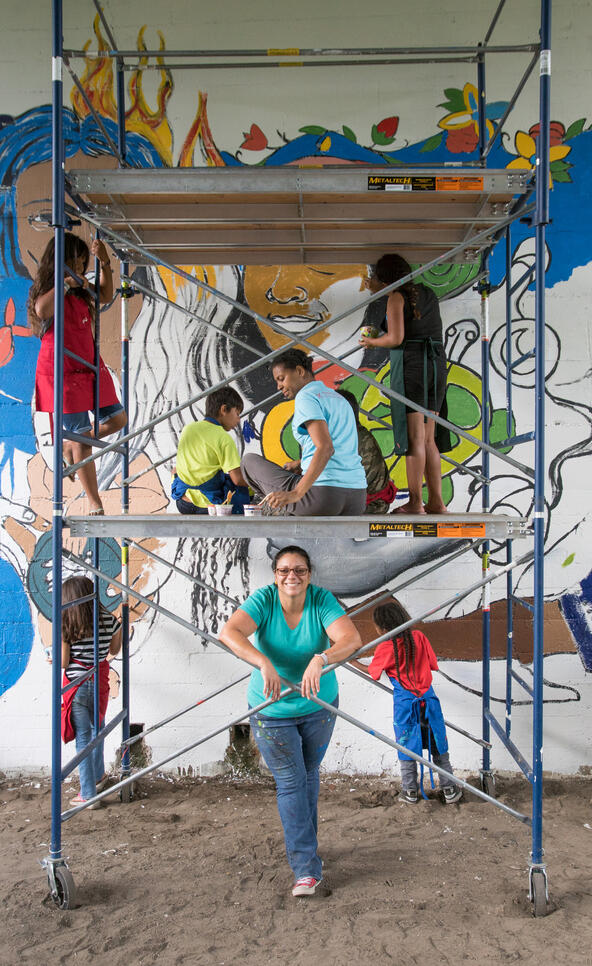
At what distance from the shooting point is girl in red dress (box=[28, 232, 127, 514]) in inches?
144

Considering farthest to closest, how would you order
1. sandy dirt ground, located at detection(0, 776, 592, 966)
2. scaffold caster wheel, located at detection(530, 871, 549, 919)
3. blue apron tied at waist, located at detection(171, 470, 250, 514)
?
blue apron tied at waist, located at detection(171, 470, 250, 514), scaffold caster wheel, located at detection(530, 871, 549, 919), sandy dirt ground, located at detection(0, 776, 592, 966)

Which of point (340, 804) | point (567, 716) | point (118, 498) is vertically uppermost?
point (118, 498)

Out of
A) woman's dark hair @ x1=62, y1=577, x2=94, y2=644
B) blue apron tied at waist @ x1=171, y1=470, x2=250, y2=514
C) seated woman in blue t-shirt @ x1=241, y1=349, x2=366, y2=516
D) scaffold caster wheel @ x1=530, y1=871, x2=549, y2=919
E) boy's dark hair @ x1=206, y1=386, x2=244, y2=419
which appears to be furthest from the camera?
woman's dark hair @ x1=62, y1=577, x2=94, y2=644

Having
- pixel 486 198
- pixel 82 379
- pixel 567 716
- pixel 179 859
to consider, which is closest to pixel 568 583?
pixel 567 716

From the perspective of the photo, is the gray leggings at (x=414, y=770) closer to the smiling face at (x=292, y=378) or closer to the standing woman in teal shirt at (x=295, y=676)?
the standing woman in teal shirt at (x=295, y=676)

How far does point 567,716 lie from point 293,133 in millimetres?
4368

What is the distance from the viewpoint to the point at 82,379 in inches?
153

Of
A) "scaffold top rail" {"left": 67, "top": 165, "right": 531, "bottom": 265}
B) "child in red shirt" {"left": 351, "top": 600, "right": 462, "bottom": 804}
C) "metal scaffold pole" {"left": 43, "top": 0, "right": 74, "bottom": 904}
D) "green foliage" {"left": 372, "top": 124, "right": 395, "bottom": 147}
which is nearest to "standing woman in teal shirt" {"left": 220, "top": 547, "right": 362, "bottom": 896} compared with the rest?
"metal scaffold pole" {"left": 43, "top": 0, "right": 74, "bottom": 904}

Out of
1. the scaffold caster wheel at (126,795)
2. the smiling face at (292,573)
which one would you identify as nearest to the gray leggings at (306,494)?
the smiling face at (292,573)

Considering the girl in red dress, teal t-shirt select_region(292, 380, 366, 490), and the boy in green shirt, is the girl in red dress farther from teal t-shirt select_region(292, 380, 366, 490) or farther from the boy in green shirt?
teal t-shirt select_region(292, 380, 366, 490)

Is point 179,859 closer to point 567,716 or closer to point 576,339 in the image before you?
point 567,716

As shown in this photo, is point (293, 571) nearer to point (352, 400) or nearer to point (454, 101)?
point (352, 400)

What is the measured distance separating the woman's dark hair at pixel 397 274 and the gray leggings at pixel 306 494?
1107mm

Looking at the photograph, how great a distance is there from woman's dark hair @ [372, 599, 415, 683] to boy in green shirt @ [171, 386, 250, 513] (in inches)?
50.8
